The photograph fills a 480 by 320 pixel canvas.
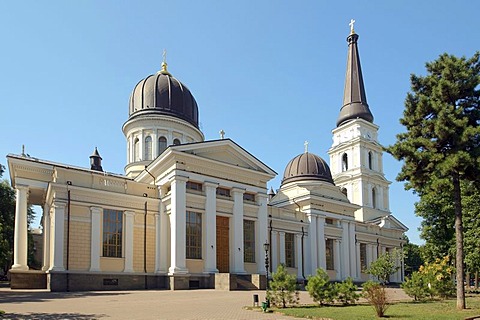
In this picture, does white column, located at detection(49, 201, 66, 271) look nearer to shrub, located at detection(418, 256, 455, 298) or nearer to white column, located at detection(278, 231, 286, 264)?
white column, located at detection(278, 231, 286, 264)

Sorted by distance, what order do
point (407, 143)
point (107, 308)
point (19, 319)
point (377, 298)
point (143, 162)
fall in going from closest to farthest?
point (19, 319)
point (377, 298)
point (107, 308)
point (407, 143)
point (143, 162)

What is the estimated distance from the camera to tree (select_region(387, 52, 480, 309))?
21.3m

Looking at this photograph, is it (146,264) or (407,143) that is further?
(146,264)

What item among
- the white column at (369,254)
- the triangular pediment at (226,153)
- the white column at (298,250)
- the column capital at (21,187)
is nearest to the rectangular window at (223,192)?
the triangular pediment at (226,153)

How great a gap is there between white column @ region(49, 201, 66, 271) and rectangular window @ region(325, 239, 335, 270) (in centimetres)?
2748

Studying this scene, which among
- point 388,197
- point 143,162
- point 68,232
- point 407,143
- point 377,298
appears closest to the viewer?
point 377,298

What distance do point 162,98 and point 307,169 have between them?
1875 centimetres

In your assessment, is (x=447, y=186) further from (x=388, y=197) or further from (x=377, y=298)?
(x=388, y=197)

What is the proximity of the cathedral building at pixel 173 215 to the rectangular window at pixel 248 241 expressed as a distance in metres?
0.09

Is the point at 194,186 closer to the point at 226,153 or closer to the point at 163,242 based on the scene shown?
the point at 226,153

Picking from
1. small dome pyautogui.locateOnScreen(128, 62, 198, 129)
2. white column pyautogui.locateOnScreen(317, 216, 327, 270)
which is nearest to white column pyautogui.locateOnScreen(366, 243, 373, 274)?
white column pyautogui.locateOnScreen(317, 216, 327, 270)

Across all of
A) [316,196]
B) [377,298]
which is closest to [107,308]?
[377,298]

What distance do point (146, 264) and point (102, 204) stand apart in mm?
5661

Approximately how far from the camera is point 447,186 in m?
21.8
